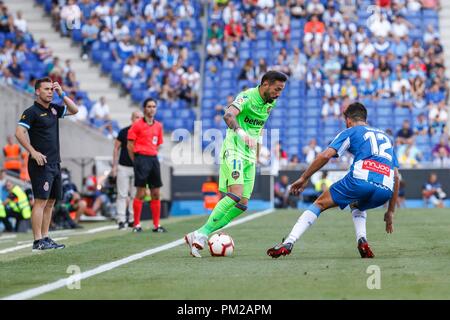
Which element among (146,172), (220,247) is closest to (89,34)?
(146,172)

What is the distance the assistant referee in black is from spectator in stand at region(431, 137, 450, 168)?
18765 millimetres

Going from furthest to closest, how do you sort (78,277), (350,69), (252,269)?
(350,69) → (252,269) → (78,277)

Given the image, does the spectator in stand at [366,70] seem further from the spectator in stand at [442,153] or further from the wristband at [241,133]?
the wristband at [241,133]

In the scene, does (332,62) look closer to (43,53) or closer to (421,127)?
(421,127)

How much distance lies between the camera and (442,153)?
29500mm

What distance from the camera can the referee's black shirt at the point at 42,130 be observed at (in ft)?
39.7

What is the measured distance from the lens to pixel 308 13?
113 ft

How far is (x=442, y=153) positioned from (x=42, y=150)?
19.3m

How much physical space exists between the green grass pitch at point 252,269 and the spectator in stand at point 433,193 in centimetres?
1421

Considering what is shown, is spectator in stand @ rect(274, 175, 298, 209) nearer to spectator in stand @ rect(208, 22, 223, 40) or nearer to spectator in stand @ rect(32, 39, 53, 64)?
spectator in stand @ rect(208, 22, 223, 40)

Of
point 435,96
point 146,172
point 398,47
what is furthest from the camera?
point 398,47
